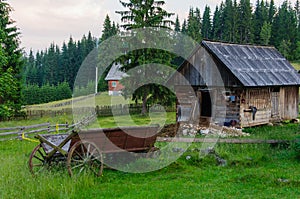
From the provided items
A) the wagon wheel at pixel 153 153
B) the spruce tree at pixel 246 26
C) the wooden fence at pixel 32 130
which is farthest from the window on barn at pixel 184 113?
the spruce tree at pixel 246 26

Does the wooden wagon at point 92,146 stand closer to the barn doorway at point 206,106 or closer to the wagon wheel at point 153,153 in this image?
the wagon wheel at point 153,153

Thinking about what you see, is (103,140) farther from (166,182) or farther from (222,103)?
(222,103)

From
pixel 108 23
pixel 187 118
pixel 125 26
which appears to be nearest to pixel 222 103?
pixel 187 118

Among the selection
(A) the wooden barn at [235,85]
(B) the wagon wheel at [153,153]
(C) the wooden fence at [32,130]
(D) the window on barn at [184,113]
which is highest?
(A) the wooden barn at [235,85]

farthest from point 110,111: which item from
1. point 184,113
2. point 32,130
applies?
point 184,113

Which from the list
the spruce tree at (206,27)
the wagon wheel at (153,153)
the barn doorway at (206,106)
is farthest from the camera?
the spruce tree at (206,27)

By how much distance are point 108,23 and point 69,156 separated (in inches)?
2142

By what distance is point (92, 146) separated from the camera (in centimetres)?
917

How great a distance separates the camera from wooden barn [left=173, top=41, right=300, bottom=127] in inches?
714

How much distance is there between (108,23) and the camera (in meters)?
60.4

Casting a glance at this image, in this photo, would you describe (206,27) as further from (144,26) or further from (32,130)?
(32,130)

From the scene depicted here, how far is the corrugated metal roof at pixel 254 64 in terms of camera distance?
→ 715 inches

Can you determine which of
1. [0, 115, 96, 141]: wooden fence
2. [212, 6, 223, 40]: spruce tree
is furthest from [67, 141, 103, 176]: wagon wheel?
[212, 6, 223, 40]: spruce tree

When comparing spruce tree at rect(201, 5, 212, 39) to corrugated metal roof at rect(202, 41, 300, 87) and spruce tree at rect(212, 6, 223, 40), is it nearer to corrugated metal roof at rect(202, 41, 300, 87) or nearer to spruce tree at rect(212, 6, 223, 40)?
spruce tree at rect(212, 6, 223, 40)
